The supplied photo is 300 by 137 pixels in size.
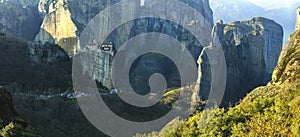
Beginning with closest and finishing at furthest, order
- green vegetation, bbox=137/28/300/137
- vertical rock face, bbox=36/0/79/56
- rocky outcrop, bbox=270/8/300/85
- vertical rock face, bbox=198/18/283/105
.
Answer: green vegetation, bbox=137/28/300/137, rocky outcrop, bbox=270/8/300/85, vertical rock face, bbox=198/18/283/105, vertical rock face, bbox=36/0/79/56

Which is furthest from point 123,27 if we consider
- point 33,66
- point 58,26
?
point 33,66

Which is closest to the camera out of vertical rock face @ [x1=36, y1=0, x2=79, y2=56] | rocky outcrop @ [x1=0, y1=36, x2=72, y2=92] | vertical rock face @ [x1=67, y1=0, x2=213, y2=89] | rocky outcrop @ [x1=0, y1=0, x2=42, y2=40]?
rocky outcrop @ [x1=0, y1=36, x2=72, y2=92]

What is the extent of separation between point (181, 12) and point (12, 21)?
234ft

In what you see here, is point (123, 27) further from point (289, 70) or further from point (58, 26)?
point (289, 70)

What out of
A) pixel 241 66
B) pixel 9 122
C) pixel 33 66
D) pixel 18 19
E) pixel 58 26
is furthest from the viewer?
pixel 18 19

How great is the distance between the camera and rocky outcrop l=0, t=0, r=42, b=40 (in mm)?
172625

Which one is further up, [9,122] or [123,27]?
[123,27]

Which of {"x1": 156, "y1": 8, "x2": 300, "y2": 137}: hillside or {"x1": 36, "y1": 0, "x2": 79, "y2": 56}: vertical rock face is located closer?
{"x1": 156, "y1": 8, "x2": 300, "y2": 137}: hillside

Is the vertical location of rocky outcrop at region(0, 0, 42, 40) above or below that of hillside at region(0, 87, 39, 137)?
above

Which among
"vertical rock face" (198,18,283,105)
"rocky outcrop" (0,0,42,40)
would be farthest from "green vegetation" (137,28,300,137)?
"rocky outcrop" (0,0,42,40)

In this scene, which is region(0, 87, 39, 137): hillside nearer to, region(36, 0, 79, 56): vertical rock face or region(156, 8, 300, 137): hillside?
region(156, 8, 300, 137): hillside

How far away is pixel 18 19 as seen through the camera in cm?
17900

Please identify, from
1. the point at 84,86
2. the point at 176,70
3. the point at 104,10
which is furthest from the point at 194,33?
the point at 84,86

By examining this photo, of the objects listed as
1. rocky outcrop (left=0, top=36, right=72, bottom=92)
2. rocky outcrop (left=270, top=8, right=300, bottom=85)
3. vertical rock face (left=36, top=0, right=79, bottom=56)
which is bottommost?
rocky outcrop (left=270, top=8, right=300, bottom=85)
